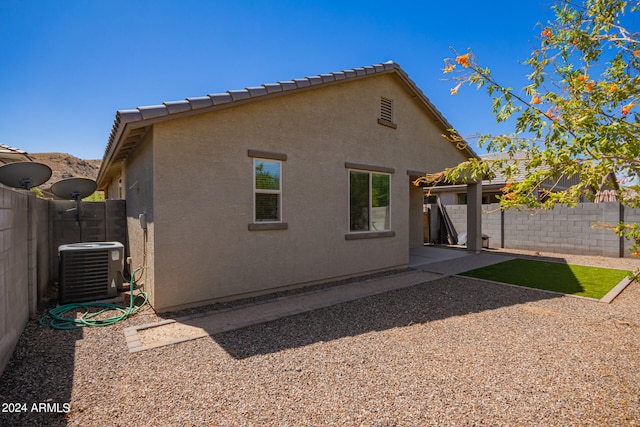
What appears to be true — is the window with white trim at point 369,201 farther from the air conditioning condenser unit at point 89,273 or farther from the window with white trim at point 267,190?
the air conditioning condenser unit at point 89,273

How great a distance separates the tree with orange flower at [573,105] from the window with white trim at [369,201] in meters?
5.29

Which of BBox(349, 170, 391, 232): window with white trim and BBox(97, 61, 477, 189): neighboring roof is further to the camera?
BBox(349, 170, 391, 232): window with white trim

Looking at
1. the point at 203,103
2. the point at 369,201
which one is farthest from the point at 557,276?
the point at 203,103

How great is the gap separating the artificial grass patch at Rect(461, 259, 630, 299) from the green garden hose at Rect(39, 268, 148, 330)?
819 centimetres

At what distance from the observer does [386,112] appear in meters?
9.41

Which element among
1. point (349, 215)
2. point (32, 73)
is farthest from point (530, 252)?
point (32, 73)

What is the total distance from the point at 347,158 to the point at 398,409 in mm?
6208

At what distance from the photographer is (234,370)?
12.0ft

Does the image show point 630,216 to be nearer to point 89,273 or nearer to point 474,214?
point 474,214

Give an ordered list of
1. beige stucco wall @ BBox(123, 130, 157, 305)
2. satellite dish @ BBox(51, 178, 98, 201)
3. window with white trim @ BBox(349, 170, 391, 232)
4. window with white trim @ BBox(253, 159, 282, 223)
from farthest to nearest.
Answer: window with white trim @ BBox(349, 170, 391, 232) → satellite dish @ BBox(51, 178, 98, 201) → window with white trim @ BBox(253, 159, 282, 223) → beige stucco wall @ BBox(123, 130, 157, 305)

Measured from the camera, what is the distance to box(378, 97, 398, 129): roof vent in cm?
923

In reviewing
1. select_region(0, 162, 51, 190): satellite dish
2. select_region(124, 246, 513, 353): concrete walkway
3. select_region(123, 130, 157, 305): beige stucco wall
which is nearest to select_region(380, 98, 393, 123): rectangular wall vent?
select_region(124, 246, 513, 353): concrete walkway

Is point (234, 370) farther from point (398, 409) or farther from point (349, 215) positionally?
point (349, 215)

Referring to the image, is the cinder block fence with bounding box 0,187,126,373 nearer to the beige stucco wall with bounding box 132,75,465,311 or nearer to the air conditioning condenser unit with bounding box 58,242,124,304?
the air conditioning condenser unit with bounding box 58,242,124,304
